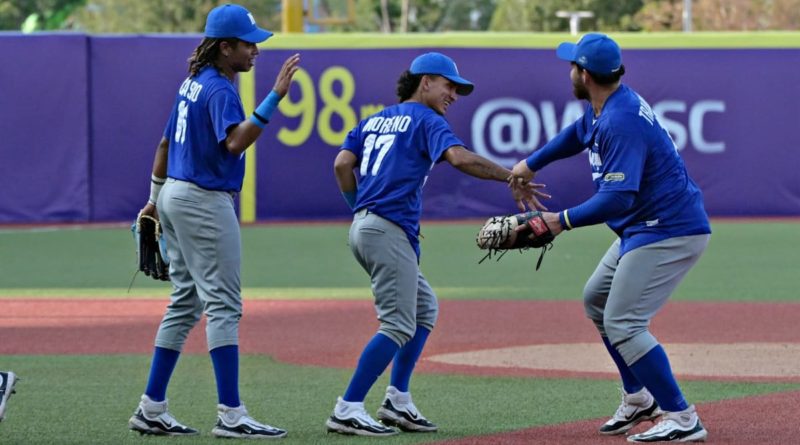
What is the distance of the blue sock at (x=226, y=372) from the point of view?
21.0 feet

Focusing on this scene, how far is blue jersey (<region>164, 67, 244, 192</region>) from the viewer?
6371 millimetres

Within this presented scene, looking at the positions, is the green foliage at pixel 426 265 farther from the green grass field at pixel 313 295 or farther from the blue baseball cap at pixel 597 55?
the blue baseball cap at pixel 597 55

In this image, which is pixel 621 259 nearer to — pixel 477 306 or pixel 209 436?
pixel 209 436

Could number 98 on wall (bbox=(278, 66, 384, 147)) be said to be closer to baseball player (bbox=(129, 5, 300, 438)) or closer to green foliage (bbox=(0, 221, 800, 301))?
green foliage (bbox=(0, 221, 800, 301))

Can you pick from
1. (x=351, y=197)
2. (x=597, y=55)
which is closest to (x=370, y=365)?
(x=351, y=197)

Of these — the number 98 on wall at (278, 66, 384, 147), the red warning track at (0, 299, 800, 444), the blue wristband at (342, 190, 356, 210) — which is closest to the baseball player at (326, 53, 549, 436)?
the blue wristband at (342, 190, 356, 210)

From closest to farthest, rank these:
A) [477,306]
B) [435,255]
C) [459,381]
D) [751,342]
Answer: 1. [459,381]
2. [751,342]
3. [477,306]
4. [435,255]

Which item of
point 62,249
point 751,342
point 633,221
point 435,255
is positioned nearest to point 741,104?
point 435,255

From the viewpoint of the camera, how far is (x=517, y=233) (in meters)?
6.33

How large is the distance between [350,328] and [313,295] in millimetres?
2487

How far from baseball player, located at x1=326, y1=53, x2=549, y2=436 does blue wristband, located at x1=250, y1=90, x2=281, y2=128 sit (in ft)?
1.85

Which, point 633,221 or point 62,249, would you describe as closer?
point 633,221

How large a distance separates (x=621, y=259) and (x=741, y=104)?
57.0 feet

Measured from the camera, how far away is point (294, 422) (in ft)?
22.9
